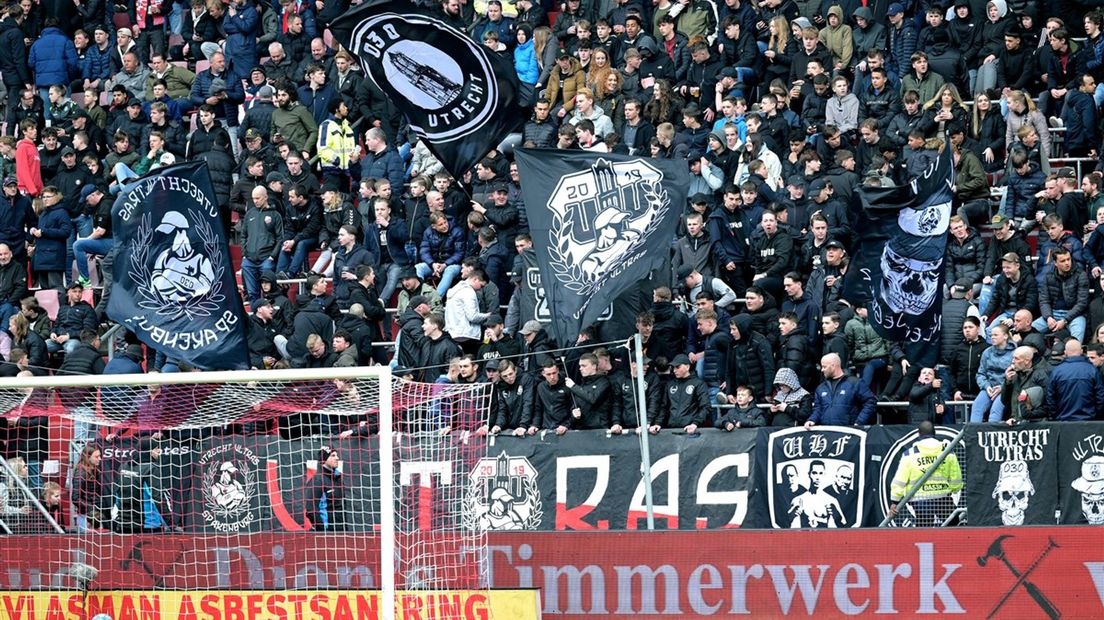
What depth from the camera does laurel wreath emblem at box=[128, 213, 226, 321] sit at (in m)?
18.4

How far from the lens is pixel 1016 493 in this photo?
56.8ft

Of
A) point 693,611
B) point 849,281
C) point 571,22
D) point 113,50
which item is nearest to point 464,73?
point 849,281

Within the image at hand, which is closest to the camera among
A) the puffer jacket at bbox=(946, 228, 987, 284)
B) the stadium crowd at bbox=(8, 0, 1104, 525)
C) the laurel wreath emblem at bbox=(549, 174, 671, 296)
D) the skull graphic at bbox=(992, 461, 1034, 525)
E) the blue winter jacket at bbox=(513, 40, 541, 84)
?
the laurel wreath emblem at bbox=(549, 174, 671, 296)

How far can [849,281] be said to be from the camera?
19.3m

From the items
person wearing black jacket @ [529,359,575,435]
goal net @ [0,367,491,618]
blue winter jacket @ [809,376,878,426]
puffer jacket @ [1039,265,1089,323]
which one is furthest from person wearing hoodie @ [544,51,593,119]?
puffer jacket @ [1039,265,1089,323]

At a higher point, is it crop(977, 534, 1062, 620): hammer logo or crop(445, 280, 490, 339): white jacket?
crop(445, 280, 490, 339): white jacket

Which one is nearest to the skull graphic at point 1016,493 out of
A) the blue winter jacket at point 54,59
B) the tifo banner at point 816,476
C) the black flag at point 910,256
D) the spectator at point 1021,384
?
the spectator at point 1021,384

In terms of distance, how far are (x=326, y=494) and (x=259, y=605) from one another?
84.1 inches

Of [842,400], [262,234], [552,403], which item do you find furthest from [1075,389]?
[262,234]

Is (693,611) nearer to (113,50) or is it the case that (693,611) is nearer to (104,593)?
(104,593)

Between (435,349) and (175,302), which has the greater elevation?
(175,302)

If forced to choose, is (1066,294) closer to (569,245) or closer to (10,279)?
(569,245)

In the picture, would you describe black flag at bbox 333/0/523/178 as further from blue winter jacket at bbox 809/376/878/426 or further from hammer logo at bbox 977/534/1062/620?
hammer logo at bbox 977/534/1062/620

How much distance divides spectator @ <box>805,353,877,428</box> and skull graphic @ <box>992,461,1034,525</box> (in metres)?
1.72
